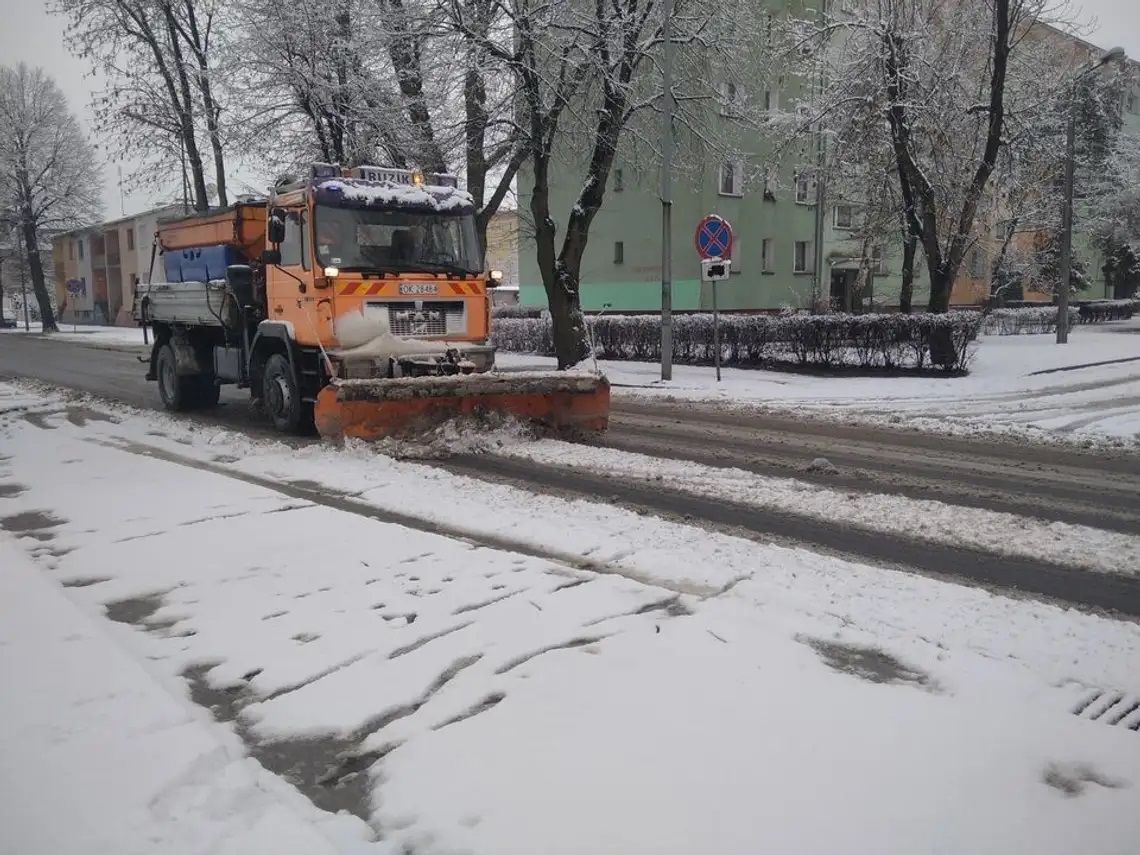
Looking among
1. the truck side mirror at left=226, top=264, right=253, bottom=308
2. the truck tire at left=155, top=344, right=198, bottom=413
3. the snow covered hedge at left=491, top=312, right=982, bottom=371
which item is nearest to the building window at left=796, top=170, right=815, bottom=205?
the snow covered hedge at left=491, top=312, right=982, bottom=371

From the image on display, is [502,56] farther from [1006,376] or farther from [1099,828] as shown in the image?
[1099,828]

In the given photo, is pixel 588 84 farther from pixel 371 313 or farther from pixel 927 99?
pixel 371 313

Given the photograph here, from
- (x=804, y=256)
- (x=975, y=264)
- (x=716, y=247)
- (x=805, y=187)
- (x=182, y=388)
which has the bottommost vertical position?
(x=182, y=388)

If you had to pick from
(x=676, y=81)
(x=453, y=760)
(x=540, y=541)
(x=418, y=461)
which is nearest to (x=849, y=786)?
(x=453, y=760)

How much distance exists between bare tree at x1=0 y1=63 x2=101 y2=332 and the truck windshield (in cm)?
4634

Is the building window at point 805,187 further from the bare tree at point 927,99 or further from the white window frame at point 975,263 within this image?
the white window frame at point 975,263

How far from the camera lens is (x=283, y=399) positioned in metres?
10.6

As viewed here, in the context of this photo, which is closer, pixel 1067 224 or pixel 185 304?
pixel 185 304

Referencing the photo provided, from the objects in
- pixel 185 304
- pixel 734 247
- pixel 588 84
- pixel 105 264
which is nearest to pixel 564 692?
pixel 185 304

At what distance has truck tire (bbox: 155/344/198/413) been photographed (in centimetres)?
1308

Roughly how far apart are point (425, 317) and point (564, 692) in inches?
280

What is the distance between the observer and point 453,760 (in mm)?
3105

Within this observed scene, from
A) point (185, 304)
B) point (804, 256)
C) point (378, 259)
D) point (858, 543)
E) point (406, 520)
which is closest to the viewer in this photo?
point (858, 543)

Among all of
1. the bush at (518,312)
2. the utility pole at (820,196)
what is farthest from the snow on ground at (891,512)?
the bush at (518,312)
